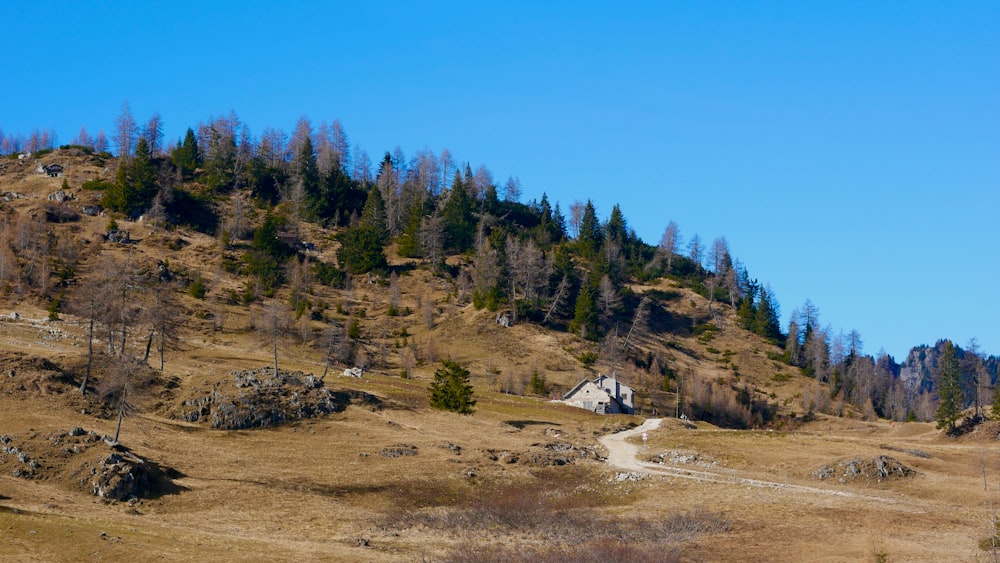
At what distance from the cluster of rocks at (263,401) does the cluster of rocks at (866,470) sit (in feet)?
147

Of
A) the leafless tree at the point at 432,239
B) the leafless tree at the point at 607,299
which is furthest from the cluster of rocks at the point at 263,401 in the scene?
the leafless tree at the point at 432,239

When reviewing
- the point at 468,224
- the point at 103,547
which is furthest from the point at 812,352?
the point at 103,547

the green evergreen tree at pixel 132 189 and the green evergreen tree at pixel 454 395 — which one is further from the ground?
the green evergreen tree at pixel 132 189

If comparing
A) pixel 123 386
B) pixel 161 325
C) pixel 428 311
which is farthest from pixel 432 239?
pixel 123 386

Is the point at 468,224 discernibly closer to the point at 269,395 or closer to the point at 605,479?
the point at 269,395

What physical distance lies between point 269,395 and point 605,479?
3425 centimetres

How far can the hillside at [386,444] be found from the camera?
4528 centimetres

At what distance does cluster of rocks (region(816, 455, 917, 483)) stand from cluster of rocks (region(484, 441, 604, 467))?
18.6 meters

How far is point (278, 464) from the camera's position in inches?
2557

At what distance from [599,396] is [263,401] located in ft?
163

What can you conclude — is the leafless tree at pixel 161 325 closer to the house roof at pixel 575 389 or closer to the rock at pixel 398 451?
the rock at pixel 398 451

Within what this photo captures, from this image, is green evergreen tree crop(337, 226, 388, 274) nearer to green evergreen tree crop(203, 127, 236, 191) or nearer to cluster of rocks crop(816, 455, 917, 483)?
green evergreen tree crop(203, 127, 236, 191)

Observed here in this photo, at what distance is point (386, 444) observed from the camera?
239 feet

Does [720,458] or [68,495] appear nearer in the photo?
[68,495]
